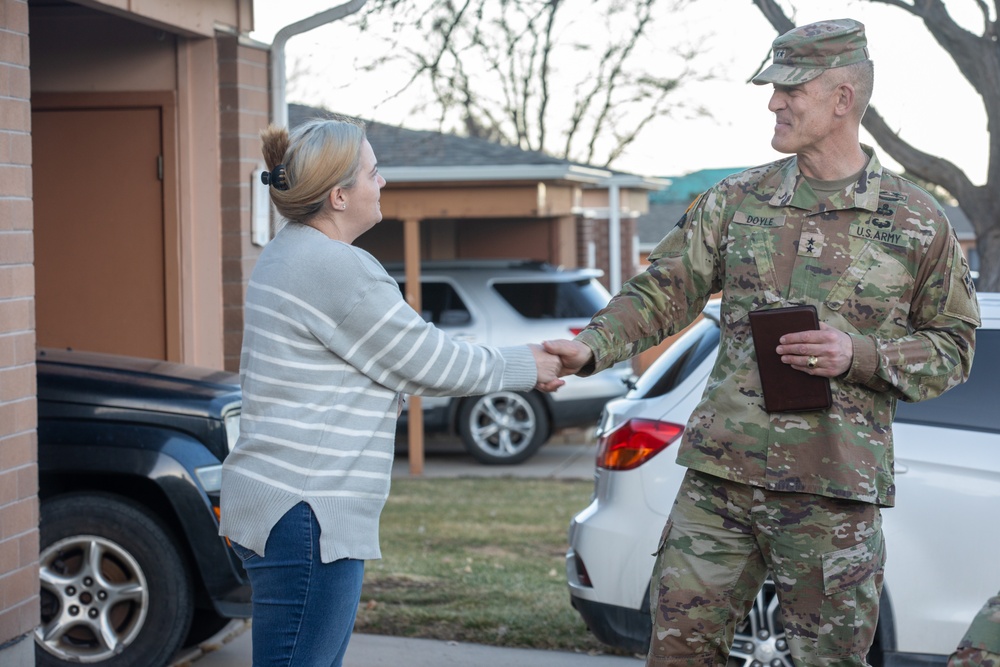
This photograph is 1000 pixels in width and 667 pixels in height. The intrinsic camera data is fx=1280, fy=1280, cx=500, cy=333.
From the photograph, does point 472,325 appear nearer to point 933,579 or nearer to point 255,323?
point 933,579

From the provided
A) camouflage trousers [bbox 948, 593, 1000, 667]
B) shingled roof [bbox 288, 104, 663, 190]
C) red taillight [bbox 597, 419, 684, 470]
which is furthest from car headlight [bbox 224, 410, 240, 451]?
shingled roof [bbox 288, 104, 663, 190]

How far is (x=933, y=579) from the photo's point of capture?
14.6 ft

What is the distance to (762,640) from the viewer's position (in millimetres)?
4602

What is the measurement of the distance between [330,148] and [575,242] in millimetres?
16746

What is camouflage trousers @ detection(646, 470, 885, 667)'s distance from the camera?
10.6 ft

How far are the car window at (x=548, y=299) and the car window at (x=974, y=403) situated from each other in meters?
8.85

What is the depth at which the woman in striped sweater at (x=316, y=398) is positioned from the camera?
2.81 meters

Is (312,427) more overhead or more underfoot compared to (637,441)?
more overhead

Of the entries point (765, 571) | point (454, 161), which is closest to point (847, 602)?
point (765, 571)

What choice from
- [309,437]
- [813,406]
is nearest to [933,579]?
[813,406]

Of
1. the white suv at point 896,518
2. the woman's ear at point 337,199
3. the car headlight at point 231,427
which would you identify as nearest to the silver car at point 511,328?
the car headlight at point 231,427

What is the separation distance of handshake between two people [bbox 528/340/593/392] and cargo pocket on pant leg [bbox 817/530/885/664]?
812mm

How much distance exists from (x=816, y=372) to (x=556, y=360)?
0.67m

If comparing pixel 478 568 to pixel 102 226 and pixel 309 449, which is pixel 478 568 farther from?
pixel 309 449
